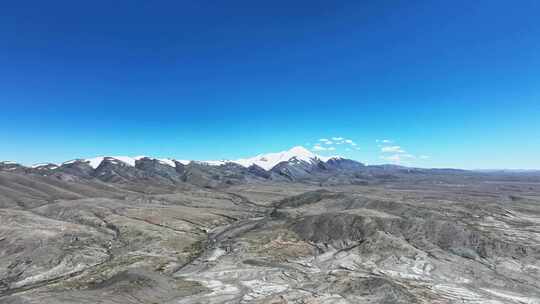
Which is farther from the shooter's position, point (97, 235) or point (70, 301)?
point (97, 235)

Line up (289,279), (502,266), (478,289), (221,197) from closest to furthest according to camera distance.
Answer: (478,289) < (289,279) < (502,266) < (221,197)

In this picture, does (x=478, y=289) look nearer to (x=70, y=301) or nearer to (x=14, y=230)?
(x=70, y=301)

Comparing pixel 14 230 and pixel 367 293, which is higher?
pixel 14 230

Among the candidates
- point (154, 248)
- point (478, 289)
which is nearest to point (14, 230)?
point (154, 248)

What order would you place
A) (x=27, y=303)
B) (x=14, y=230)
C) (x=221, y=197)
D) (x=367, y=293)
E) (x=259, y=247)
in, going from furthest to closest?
(x=221, y=197)
(x=14, y=230)
(x=259, y=247)
(x=367, y=293)
(x=27, y=303)

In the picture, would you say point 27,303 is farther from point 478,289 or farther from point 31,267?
point 478,289

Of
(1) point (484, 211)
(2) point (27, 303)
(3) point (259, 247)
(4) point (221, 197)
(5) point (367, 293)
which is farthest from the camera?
(4) point (221, 197)

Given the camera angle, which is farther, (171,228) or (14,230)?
(171,228)

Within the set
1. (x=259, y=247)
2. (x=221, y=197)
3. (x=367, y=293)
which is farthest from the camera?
(x=221, y=197)

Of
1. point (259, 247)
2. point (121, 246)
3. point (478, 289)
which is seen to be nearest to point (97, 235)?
point (121, 246)
